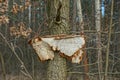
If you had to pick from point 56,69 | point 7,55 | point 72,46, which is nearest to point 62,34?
point 72,46

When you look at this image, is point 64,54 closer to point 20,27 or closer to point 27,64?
point 20,27

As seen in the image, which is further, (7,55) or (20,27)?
(7,55)

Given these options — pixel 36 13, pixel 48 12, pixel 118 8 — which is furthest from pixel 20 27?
pixel 118 8

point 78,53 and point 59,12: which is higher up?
Result: point 59,12

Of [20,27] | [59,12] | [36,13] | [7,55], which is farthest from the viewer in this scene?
[7,55]

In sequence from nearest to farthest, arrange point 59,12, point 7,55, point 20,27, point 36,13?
1. point 59,12
2. point 20,27
3. point 36,13
4. point 7,55

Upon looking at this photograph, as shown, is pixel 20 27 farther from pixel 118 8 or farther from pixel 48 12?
pixel 118 8
